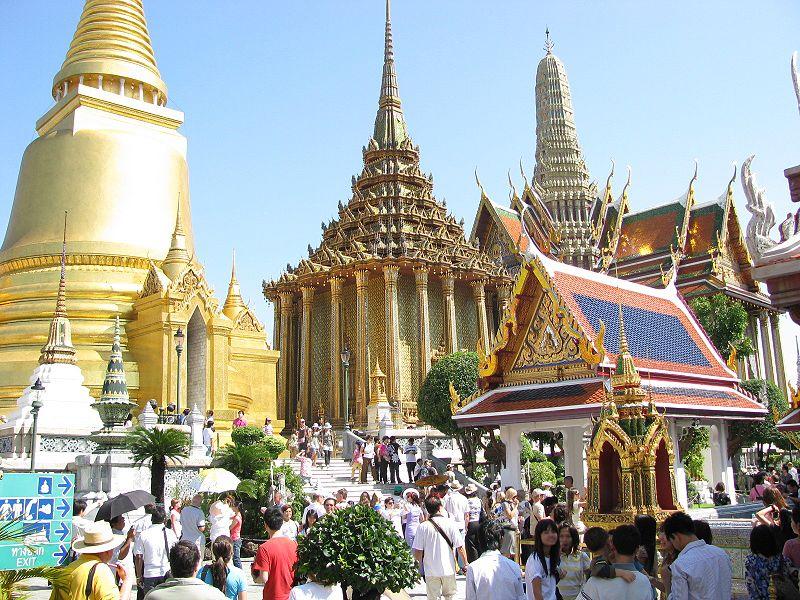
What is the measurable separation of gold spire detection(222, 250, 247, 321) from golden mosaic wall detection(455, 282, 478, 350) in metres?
9.29

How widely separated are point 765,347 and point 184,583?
40782 millimetres

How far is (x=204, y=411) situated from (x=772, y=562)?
2104cm

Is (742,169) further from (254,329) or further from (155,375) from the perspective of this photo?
(254,329)

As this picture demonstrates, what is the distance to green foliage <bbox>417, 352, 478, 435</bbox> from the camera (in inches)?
997

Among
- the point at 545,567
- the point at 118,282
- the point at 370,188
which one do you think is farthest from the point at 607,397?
the point at 370,188

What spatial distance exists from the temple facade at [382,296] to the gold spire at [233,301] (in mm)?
3631

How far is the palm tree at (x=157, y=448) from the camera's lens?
15.3 m

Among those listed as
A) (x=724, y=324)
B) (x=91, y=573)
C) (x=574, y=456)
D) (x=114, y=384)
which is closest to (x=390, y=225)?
(x=724, y=324)

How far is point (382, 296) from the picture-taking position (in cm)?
3400

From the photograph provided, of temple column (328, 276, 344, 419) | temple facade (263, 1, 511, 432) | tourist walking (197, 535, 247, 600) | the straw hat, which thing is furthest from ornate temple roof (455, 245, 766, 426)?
temple column (328, 276, 344, 419)

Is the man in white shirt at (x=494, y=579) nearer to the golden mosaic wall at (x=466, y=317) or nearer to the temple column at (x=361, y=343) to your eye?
the temple column at (x=361, y=343)

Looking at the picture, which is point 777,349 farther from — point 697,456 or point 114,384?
point 114,384

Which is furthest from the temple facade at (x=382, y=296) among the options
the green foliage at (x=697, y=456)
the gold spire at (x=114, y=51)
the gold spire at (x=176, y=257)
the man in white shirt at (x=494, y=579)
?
the man in white shirt at (x=494, y=579)

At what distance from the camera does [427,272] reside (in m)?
33.6
